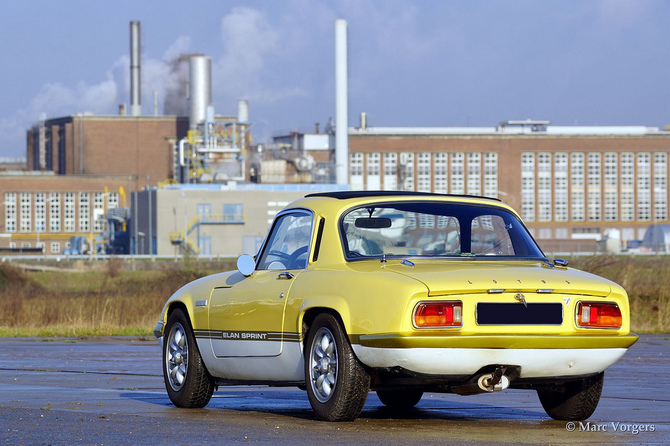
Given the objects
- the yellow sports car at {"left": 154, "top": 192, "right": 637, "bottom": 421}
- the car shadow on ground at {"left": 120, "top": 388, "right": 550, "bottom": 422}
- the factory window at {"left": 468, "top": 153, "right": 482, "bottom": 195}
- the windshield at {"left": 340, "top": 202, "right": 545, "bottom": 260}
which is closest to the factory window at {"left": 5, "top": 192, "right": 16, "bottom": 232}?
the factory window at {"left": 468, "top": 153, "right": 482, "bottom": 195}

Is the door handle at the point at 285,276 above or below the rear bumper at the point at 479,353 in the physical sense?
above

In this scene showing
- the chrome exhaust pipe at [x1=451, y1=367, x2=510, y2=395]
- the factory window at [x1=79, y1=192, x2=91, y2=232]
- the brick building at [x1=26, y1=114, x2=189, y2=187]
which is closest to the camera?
the chrome exhaust pipe at [x1=451, y1=367, x2=510, y2=395]

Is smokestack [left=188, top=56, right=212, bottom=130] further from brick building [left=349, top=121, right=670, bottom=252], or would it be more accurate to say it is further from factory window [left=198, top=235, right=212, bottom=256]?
factory window [left=198, top=235, right=212, bottom=256]

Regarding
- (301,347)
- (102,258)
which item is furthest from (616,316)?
(102,258)

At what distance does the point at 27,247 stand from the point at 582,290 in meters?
123

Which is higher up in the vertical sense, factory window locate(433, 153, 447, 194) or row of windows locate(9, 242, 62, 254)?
factory window locate(433, 153, 447, 194)

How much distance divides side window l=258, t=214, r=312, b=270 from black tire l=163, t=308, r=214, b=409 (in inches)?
37.0

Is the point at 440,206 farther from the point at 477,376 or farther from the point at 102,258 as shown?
the point at 102,258

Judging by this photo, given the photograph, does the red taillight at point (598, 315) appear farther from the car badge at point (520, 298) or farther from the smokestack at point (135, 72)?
the smokestack at point (135, 72)

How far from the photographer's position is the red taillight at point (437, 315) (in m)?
7.55

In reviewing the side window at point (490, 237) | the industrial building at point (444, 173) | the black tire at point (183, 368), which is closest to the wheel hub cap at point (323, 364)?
the side window at point (490, 237)

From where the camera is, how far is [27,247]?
414ft

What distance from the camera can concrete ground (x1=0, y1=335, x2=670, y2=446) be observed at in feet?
23.7

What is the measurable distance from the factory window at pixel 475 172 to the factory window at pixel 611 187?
14079 millimetres
